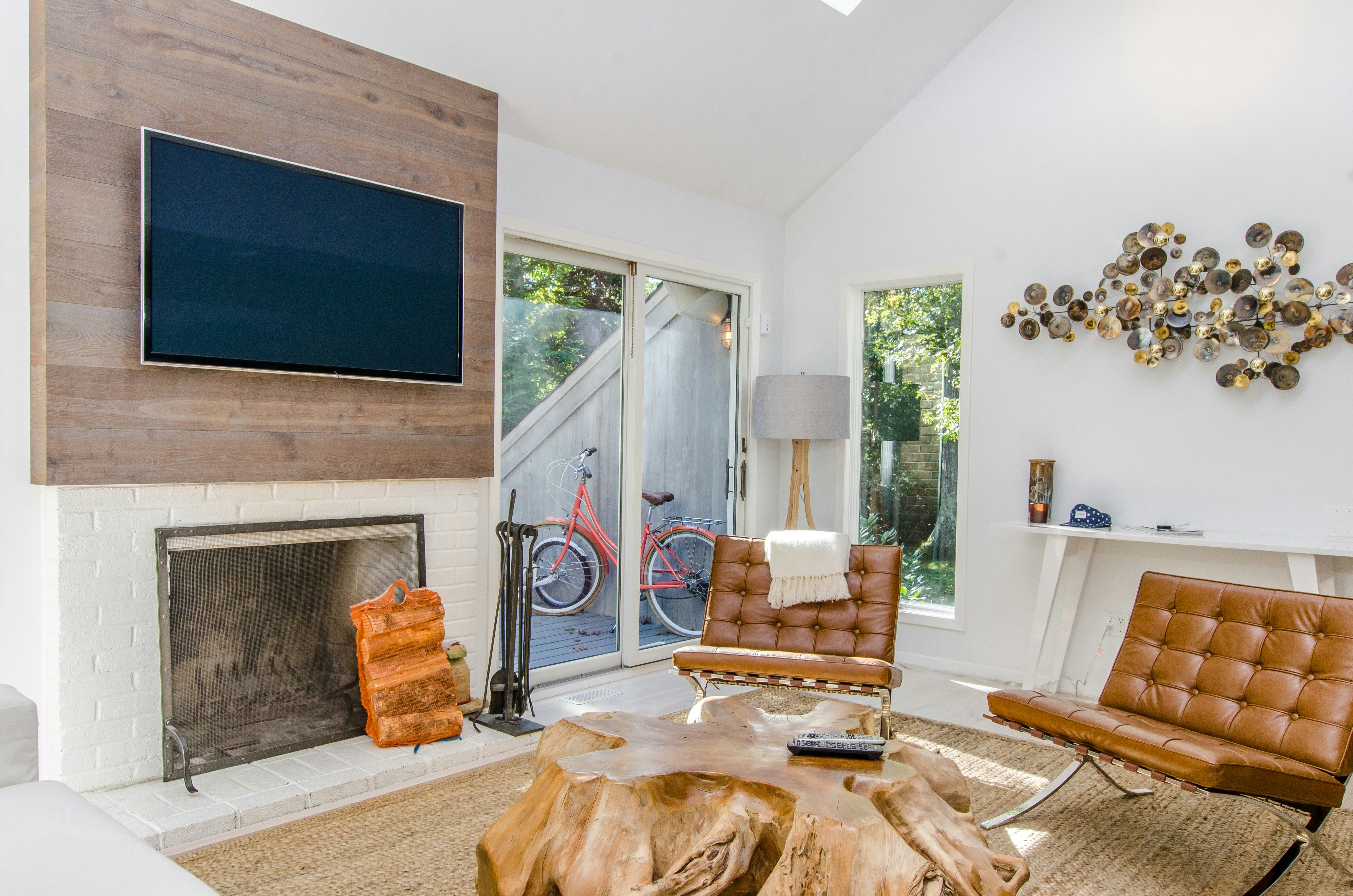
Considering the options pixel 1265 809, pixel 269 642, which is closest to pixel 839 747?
pixel 1265 809

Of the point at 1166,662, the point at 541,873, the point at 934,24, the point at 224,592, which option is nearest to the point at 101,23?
the point at 224,592

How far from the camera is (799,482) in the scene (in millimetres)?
4836

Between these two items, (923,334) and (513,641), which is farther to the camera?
(923,334)

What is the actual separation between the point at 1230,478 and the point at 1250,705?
1.43 meters

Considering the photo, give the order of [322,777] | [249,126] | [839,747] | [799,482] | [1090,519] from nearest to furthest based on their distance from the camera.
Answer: [839,747] < [322,777] < [249,126] < [1090,519] < [799,482]

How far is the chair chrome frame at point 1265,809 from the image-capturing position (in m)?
2.18

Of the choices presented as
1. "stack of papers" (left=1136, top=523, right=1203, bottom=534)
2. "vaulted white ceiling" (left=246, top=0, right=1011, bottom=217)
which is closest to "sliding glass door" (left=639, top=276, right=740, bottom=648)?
"vaulted white ceiling" (left=246, top=0, right=1011, bottom=217)

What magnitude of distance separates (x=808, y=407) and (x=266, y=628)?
104 inches

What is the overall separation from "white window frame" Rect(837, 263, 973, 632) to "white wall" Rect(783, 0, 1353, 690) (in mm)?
42

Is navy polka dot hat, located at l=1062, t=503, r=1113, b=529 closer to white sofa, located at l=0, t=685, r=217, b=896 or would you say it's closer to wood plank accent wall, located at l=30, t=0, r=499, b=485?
wood plank accent wall, located at l=30, t=0, r=499, b=485

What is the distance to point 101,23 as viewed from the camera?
8.39 feet

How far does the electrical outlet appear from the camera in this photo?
336 centimetres

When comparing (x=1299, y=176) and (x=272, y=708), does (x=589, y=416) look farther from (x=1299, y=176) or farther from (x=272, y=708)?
(x=1299, y=176)

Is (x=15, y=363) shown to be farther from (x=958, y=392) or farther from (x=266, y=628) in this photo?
(x=958, y=392)
